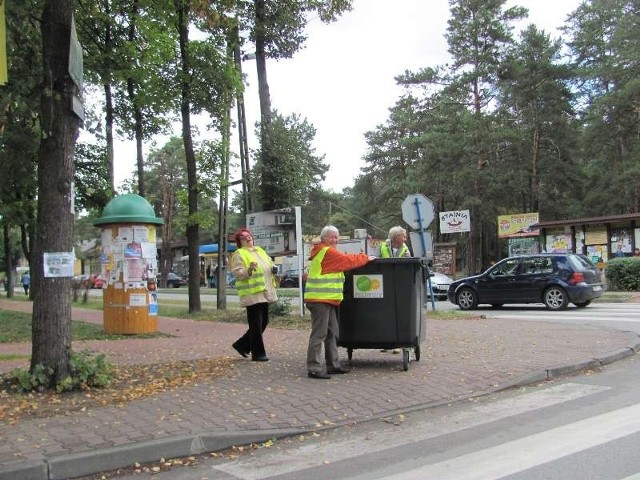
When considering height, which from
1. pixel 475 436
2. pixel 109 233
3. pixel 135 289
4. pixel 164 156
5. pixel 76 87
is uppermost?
pixel 164 156

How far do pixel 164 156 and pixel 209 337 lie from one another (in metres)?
50.8

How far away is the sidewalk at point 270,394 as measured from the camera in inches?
186

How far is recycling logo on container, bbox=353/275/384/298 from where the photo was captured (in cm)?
760

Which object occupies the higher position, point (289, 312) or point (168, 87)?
point (168, 87)

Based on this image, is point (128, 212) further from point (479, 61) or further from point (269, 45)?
point (479, 61)

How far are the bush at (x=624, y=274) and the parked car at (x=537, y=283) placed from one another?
519 cm

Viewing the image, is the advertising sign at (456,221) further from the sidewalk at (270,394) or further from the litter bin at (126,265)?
the litter bin at (126,265)

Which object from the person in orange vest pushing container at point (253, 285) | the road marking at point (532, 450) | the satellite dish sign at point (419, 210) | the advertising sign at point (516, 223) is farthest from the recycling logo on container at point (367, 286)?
the advertising sign at point (516, 223)

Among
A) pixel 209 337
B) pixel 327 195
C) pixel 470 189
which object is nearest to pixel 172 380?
pixel 209 337

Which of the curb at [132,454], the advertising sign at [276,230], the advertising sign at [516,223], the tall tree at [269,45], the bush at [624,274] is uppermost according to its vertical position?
the tall tree at [269,45]

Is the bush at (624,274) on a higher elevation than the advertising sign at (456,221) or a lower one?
lower

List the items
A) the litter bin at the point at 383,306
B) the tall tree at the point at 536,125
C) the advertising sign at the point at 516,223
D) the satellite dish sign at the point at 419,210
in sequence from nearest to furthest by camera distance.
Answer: the litter bin at the point at 383,306, the satellite dish sign at the point at 419,210, the advertising sign at the point at 516,223, the tall tree at the point at 536,125

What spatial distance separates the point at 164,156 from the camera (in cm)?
6003

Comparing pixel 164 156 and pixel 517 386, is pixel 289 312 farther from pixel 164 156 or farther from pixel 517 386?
pixel 164 156
